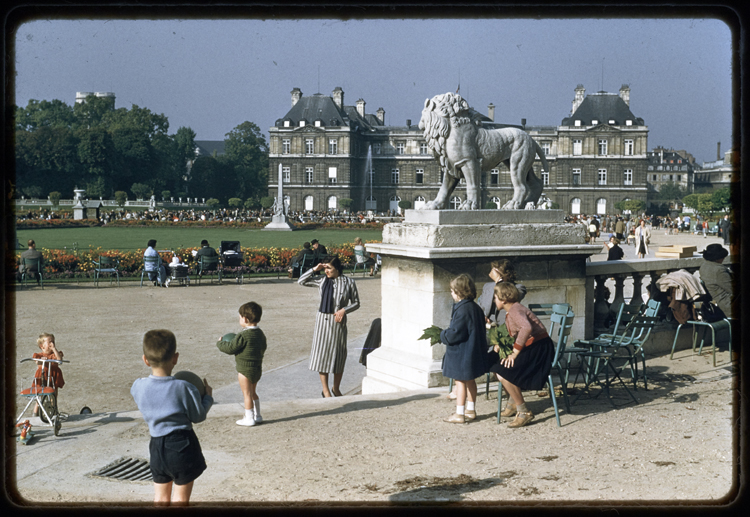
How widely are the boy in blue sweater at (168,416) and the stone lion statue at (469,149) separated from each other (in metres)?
3.63

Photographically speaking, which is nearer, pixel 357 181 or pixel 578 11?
pixel 578 11

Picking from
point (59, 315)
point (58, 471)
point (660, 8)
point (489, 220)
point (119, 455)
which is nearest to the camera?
point (660, 8)

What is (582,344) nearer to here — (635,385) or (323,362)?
(635,385)

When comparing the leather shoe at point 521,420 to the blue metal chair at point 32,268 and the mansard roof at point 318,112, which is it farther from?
the mansard roof at point 318,112

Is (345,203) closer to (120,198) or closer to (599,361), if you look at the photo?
(120,198)

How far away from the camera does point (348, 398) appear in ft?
19.2

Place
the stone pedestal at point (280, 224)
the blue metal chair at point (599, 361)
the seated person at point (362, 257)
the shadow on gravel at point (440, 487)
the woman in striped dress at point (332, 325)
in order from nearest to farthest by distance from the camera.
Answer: the shadow on gravel at point (440, 487), the blue metal chair at point (599, 361), the woman in striped dress at point (332, 325), the seated person at point (362, 257), the stone pedestal at point (280, 224)

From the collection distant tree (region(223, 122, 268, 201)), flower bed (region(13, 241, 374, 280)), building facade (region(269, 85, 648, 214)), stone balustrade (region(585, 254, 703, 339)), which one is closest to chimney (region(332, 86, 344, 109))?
building facade (region(269, 85, 648, 214))

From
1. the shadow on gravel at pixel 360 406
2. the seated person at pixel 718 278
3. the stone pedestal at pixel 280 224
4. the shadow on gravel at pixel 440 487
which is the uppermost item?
the stone pedestal at pixel 280 224

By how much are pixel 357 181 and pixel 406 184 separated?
5.96 meters

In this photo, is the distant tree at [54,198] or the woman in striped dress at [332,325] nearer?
the woman in striped dress at [332,325]

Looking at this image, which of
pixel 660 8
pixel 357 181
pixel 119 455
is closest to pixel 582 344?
pixel 660 8

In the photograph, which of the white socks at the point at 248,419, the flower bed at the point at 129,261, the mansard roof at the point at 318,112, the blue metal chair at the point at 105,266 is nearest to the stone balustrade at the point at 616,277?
the white socks at the point at 248,419

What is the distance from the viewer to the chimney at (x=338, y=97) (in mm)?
83500
